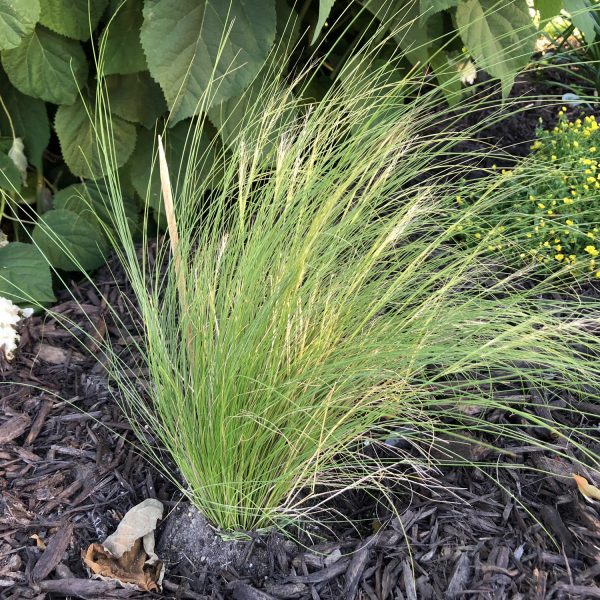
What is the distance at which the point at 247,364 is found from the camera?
4.56ft

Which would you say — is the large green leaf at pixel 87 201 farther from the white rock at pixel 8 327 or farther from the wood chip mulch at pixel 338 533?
the wood chip mulch at pixel 338 533

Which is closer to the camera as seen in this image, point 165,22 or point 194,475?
point 194,475

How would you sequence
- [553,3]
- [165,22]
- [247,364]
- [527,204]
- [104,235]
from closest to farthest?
[247,364]
[165,22]
[553,3]
[527,204]
[104,235]

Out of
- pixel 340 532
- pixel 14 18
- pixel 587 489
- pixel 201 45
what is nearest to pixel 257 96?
pixel 201 45

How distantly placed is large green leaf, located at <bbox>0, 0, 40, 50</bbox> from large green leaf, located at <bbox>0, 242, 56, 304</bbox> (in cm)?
59

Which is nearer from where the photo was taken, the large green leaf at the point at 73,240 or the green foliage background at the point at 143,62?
the green foliage background at the point at 143,62

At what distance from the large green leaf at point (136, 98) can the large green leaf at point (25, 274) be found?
1.69ft

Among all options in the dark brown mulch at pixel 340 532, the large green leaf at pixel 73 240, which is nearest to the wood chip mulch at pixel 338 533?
the dark brown mulch at pixel 340 532

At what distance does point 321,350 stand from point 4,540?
2.52 feet

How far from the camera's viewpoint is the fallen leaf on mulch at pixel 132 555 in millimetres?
1441

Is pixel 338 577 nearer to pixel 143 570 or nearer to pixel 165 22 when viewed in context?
pixel 143 570

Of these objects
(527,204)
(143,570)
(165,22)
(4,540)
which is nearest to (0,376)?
(4,540)

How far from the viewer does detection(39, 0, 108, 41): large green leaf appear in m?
2.13

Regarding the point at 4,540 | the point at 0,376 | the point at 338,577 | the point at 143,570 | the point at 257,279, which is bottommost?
the point at 338,577
